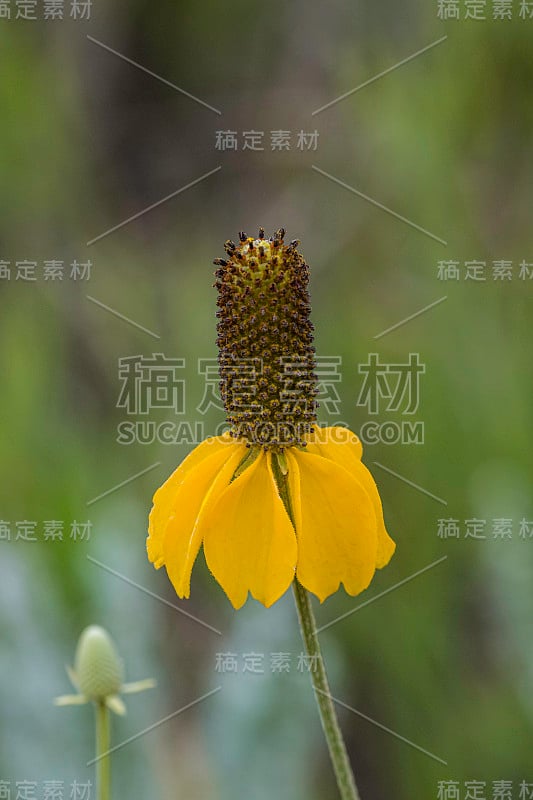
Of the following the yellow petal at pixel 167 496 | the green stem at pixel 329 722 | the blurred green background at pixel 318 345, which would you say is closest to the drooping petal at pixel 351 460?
the yellow petal at pixel 167 496

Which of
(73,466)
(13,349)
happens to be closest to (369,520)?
(73,466)

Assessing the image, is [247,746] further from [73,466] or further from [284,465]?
[284,465]

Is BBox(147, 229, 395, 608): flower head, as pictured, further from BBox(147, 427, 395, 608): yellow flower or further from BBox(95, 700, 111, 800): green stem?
BBox(95, 700, 111, 800): green stem

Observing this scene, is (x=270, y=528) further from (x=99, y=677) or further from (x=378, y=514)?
(x=99, y=677)

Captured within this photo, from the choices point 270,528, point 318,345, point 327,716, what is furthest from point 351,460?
point 318,345

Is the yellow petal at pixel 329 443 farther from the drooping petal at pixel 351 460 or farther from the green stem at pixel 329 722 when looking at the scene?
the green stem at pixel 329 722
